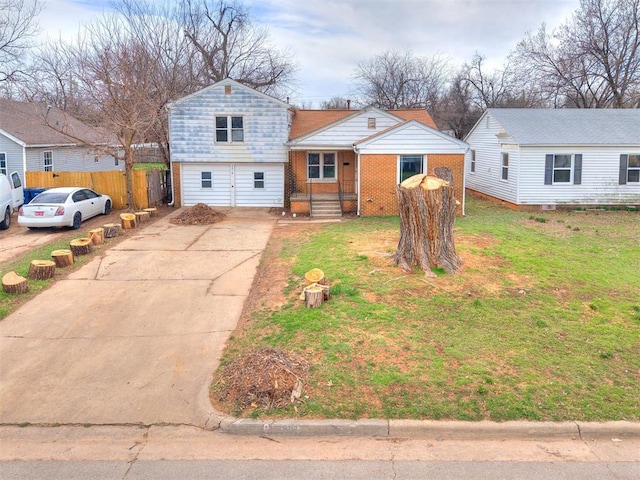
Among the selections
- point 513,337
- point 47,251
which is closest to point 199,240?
point 47,251

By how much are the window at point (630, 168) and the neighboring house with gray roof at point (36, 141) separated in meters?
22.8

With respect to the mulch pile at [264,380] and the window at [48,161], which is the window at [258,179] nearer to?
the window at [48,161]

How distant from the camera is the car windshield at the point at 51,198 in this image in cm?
1789

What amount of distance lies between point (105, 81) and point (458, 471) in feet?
62.1

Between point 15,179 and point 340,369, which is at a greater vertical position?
point 15,179

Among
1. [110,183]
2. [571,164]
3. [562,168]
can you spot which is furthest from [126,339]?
[571,164]

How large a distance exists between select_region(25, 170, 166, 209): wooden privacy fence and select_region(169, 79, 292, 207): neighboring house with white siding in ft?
3.87

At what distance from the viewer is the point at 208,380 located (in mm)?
6785

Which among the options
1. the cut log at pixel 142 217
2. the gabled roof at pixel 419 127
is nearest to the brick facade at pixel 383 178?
the gabled roof at pixel 419 127

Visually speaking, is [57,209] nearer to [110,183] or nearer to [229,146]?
[110,183]

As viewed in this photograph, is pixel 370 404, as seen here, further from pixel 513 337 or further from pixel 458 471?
pixel 513 337

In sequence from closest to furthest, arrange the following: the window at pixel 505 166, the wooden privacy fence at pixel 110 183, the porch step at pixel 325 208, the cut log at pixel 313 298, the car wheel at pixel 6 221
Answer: the cut log at pixel 313 298, the car wheel at pixel 6 221, the porch step at pixel 325 208, the wooden privacy fence at pixel 110 183, the window at pixel 505 166

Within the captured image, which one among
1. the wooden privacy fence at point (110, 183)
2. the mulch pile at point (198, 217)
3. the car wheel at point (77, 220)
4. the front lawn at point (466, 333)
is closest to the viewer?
the front lawn at point (466, 333)

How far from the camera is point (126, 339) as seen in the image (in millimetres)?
8281
